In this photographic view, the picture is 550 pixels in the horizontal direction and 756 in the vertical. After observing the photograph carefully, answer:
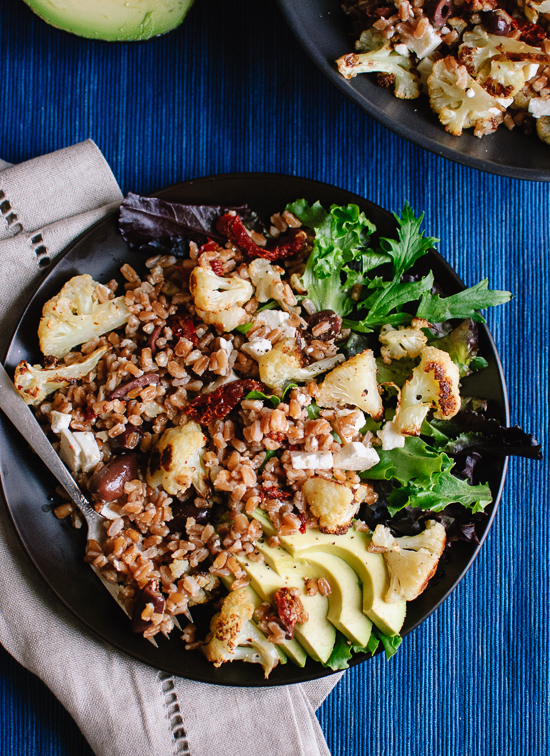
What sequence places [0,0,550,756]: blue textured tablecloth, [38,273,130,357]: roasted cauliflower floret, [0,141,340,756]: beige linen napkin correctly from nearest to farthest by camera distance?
[38,273,130,357]: roasted cauliflower floret → [0,141,340,756]: beige linen napkin → [0,0,550,756]: blue textured tablecloth

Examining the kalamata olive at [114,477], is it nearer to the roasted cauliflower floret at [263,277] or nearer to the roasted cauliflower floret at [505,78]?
the roasted cauliflower floret at [263,277]

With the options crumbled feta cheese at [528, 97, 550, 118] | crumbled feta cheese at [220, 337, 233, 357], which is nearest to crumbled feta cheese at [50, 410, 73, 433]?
crumbled feta cheese at [220, 337, 233, 357]

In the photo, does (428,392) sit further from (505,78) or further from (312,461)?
(505,78)

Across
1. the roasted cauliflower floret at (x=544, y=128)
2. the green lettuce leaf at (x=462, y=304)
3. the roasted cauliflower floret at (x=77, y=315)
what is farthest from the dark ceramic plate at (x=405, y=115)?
the roasted cauliflower floret at (x=77, y=315)

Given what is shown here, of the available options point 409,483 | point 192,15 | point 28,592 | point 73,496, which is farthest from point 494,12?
point 28,592

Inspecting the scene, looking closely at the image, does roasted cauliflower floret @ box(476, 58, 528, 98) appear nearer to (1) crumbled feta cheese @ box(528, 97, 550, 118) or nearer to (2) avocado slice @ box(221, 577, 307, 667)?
(1) crumbled feta cheese @ box(528, 97, 550, 118)

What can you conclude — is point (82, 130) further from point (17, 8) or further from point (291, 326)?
point (291, 326)
